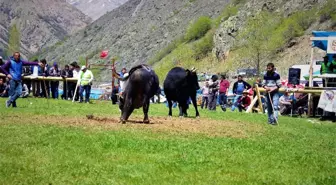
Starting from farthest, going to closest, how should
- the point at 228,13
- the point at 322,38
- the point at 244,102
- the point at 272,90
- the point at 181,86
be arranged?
the point at 228,13 < the point at 244,102 < the point at 322,38 < the point at 181,86 < the point at 272,90

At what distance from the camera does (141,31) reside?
511 feet

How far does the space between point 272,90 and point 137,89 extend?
5564 mm

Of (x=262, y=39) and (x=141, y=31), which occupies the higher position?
(x=141, y=31)

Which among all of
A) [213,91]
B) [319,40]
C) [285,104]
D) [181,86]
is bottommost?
[285,104]

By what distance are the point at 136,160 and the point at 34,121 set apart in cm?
657

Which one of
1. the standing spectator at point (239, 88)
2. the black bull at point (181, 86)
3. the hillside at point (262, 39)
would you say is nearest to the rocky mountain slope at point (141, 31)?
the hillside at point (262, 39)

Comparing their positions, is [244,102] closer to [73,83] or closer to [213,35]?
[73,83]

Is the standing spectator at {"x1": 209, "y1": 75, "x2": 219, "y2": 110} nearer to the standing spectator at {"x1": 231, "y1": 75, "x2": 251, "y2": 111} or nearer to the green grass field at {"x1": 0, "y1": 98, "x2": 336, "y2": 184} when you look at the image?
the standing spectator at {"x1": 231, "y1": 75, "x2": 251, "y2": 111}

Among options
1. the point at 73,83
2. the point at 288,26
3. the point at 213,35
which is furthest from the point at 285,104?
the point at 213,35

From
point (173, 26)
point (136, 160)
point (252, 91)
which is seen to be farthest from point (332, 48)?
point (173, 26)

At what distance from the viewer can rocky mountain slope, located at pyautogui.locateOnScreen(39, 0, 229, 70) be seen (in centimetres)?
13688

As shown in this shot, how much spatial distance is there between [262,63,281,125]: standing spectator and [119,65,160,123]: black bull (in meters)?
4.86

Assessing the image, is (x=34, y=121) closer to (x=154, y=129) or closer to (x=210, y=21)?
(x=154, y=129)

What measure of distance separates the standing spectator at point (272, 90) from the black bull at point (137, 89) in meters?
4.86
